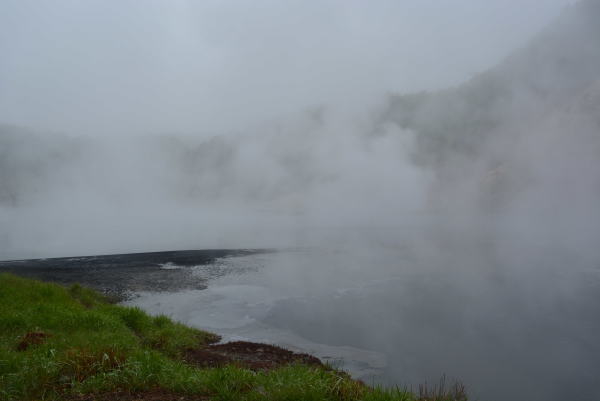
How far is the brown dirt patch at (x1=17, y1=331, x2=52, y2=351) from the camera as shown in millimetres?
11045

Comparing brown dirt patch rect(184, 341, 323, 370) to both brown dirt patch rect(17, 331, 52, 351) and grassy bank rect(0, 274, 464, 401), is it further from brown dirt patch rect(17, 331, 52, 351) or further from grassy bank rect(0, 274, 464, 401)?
brown dirt patch rect(17, 331, 52, 351)

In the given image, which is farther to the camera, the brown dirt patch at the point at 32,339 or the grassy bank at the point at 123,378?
the brown dirt patch at the point at 32,339

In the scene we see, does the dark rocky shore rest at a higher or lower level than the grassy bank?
lower

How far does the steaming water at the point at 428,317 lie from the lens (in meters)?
17.8

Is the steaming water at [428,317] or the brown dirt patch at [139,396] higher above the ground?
the brown dirt patch at [139,396]

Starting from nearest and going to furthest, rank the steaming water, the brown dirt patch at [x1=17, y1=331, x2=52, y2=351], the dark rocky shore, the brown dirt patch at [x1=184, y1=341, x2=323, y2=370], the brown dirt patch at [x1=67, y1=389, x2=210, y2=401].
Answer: the brown dirt patch at [x1=67, y1=389, x2=210, y2=401]
the brown dirt patch at [x1=17, y1=331, x2=52, y2=351]
the brown dirt patch at [x1=184, y1=341, x2=323, y2=370]
the steaming water
the dark rocky shore

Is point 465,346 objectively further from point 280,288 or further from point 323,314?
point 280,288

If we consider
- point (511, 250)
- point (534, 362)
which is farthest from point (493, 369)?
point (511, 250)

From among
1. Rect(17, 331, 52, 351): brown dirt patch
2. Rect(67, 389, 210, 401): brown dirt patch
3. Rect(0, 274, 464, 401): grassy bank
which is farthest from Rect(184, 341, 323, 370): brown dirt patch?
Rect(67, 389, 210, 401): brown dirt patch

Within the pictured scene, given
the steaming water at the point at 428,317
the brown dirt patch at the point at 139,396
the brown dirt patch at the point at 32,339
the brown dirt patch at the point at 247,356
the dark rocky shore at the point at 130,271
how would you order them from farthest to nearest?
the dark rocky shore at the point at 130,271 → the steaming water at the point at 428,317 → the brown dirt patch at the point at 247,356 → the brown dirt patch at the point at 32,339 → the brown dirt patch at the point at 139,396

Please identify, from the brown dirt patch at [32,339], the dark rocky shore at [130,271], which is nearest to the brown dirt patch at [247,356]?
the brown dirt patch at [32,339]

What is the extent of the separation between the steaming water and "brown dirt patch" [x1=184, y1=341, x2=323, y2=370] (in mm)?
2253

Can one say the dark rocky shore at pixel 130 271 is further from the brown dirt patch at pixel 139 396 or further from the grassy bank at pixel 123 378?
the brown dirt patch at pixel 139 396

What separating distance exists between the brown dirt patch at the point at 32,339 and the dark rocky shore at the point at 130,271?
20.6m
